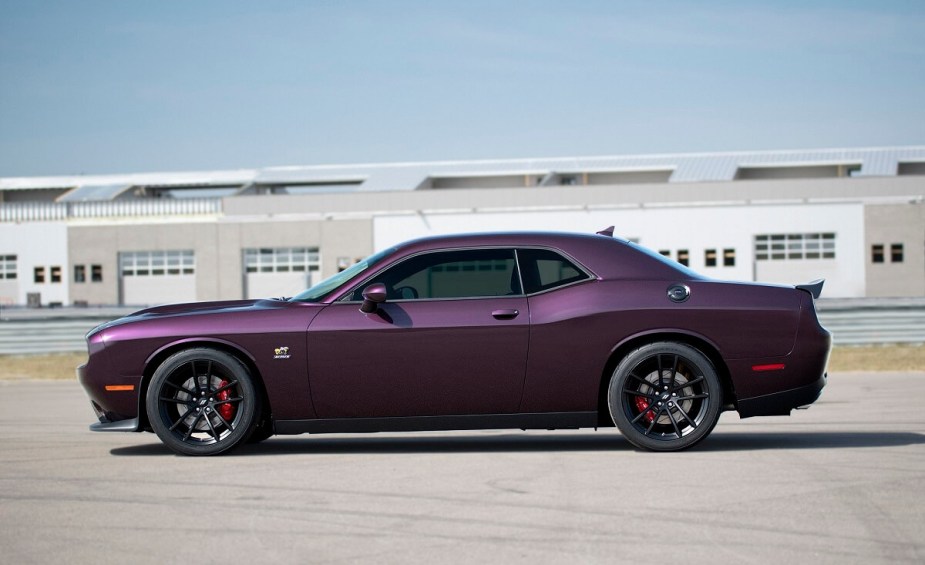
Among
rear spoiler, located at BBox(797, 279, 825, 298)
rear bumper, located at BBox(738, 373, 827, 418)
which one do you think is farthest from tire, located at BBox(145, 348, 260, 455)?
rear spoiler, located at BBox(797, 279, 825, 298)

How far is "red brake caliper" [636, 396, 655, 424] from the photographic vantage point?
731 centimetres

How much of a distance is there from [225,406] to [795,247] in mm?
49150

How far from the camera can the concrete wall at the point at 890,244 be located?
53688mm

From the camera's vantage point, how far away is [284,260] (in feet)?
192

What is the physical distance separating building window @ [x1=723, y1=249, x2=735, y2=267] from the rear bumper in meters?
47.9

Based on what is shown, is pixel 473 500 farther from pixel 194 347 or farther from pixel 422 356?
pixel 194 347

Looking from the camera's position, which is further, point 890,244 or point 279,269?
point 279,269

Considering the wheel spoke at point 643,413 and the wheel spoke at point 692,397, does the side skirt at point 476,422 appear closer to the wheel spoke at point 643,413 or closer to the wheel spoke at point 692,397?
the wheel spoke at point 643,413

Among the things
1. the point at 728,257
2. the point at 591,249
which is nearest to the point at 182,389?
the point at 591,249

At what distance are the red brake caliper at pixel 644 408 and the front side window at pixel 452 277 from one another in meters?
1.00

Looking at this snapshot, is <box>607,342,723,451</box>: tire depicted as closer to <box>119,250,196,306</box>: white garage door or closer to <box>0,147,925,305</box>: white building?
<box>0,147,925,305</box>: white building

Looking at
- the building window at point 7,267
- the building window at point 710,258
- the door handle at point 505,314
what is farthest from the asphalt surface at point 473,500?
the building window at point 7,267

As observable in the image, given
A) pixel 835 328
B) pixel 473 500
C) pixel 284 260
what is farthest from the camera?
pixel 284 260

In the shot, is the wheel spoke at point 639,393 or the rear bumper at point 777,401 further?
the rear bumper at point 777,401
